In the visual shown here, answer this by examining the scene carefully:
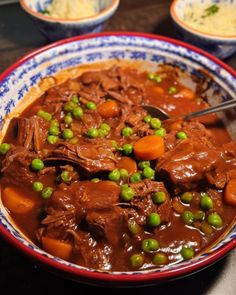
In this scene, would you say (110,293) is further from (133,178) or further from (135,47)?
(135,47)

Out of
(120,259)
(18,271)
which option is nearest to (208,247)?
(120,259)

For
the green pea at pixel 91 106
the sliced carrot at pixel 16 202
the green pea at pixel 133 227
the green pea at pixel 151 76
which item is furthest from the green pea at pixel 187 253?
the green pea at pixel 151 76

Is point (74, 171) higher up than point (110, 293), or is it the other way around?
point (74, 171)

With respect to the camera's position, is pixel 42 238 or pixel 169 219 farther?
pixel 169 219

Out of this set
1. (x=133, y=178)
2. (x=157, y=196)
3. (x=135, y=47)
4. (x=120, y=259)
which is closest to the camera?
(x=120, y=259)

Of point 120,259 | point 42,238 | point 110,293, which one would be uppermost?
point 42,238

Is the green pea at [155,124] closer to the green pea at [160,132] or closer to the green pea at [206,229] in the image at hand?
the green pea at [160,132]

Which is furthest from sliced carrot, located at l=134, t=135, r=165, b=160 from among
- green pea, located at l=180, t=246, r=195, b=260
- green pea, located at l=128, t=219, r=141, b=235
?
green pea, located at l=180, t=246, r=195, b=260
